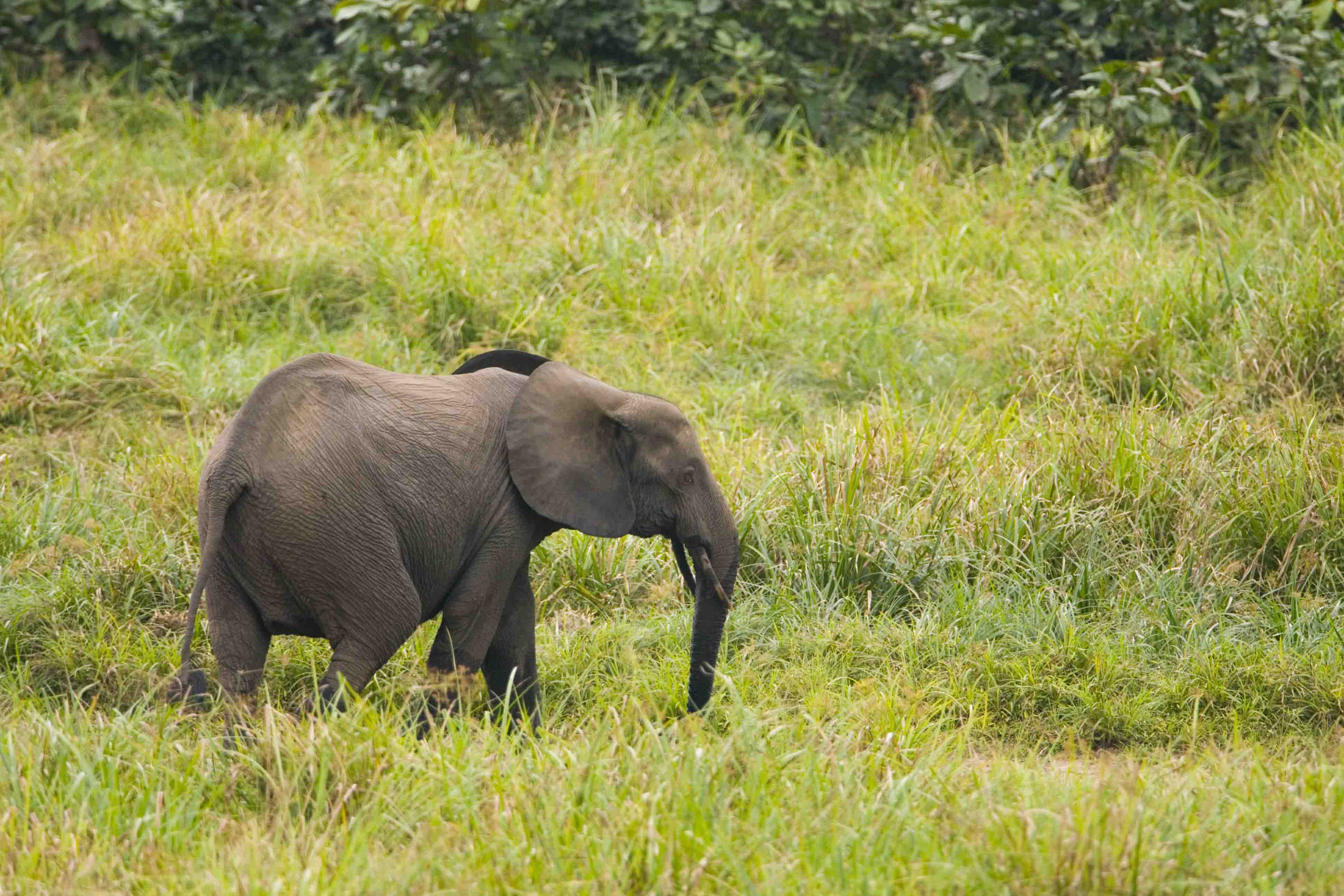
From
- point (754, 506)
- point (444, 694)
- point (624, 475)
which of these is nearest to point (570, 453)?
point (624, 475)

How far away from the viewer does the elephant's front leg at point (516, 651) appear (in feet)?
14.9

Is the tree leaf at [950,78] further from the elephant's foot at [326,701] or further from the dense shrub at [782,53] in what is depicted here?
the elephant's foot at [326,701]

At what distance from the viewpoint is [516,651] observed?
4.55 m

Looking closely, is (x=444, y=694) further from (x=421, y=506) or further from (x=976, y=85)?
(x=976, y=85)

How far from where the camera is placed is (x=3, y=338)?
649cm

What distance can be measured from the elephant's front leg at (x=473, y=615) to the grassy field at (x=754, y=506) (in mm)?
167

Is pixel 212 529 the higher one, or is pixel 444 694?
pixel 212 529

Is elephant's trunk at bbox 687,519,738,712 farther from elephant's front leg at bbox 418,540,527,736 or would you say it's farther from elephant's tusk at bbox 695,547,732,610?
elephant's front leg at bbox 418,540,527,736

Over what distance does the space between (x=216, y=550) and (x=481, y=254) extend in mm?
3665

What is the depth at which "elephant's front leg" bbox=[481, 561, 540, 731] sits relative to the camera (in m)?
4.54

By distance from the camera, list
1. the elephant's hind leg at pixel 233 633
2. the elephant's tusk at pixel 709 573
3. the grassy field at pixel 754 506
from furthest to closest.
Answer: the elephant's tusk at pixel 709 573, the elephant's hind leg at pixel 233 633, the grassy field at pixel 754 506

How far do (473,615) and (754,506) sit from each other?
1.68 m

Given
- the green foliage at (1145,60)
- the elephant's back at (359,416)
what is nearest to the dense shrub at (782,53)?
the green foliage at (1145,60)

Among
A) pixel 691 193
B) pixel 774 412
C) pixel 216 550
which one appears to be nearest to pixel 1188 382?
pixel 774 412
